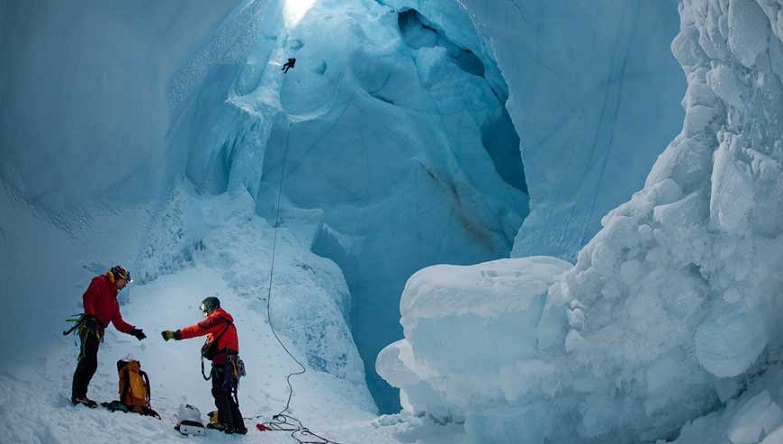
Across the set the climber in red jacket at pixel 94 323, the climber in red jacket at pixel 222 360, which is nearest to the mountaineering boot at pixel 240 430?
the climber in red jacket at pixel 222 360

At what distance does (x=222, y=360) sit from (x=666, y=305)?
277 cm

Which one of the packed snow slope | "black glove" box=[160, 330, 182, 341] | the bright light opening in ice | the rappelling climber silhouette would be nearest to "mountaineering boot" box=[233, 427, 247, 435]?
"black glove" box=[160, 330, 182, 341]

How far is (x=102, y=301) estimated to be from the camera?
4.46 meters

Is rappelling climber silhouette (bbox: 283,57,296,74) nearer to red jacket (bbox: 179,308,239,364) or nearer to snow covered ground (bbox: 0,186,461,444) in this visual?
snow covered ground (bbox: 0,186,461,444)

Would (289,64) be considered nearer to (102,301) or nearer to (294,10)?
(294,10)

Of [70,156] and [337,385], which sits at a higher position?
[70,156]

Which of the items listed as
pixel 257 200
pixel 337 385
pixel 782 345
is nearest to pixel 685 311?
pixel 782 345

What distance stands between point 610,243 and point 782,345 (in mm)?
1043

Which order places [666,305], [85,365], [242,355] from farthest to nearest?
1. [242,355]
2. [85,365]
3. [666,305]

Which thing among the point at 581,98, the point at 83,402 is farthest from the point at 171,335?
the point at 581,98

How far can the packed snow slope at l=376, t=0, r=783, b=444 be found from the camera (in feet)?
11.5

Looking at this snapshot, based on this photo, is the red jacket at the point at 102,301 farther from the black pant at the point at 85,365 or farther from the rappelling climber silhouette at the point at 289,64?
the rappelling climber silhouette at the point at 289,64

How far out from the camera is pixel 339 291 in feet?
30.0

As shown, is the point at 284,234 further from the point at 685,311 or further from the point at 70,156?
the point at 685,311
